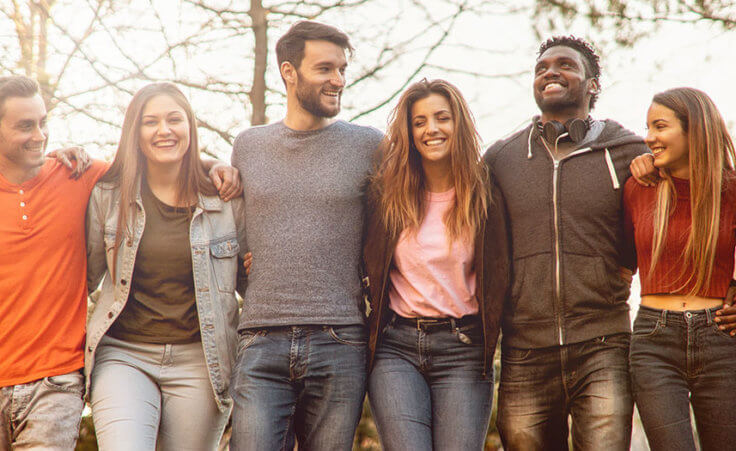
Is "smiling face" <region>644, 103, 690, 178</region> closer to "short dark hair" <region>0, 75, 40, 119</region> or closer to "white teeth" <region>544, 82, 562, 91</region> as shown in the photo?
"white teeth" <region>544, 82, 562, 91</region>

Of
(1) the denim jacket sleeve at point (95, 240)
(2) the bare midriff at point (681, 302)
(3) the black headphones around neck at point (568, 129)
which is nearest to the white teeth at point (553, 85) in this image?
(3) the black headphones around neck at point (568, 129)

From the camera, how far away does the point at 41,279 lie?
3947mm

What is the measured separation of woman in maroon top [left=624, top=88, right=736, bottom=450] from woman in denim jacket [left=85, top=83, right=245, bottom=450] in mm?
2037

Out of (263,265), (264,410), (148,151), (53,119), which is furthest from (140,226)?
(53,119)

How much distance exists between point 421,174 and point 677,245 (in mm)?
1310

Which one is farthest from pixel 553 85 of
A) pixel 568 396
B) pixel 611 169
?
pixel 568 396

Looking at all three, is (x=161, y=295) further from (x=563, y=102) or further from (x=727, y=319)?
(x=727, y=319)

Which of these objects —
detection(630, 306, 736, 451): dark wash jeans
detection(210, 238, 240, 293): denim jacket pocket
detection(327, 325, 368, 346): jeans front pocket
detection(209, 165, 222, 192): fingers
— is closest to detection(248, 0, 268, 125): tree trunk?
detection(209, 165, 222, 192): fingers

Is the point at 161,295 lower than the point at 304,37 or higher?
lower

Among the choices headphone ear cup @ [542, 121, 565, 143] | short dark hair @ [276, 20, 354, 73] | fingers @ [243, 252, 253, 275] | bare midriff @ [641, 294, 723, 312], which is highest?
short dark hair @ [276, 20, 354, 73]

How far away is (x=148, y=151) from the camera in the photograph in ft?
13.9

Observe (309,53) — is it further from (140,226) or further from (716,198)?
(716,198)

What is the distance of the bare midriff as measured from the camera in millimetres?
3721

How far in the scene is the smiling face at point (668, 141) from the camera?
3818 mm
